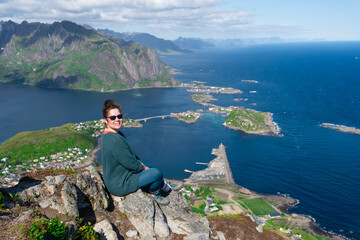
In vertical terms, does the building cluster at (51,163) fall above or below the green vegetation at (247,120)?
below

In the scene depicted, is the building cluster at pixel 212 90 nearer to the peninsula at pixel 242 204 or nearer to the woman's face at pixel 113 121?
the peninsula at pixel 242 204

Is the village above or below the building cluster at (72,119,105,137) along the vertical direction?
below

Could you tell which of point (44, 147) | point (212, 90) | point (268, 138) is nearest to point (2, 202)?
point (44, 147)

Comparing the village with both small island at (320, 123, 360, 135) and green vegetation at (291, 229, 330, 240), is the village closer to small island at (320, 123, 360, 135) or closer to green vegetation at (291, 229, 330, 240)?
green vegetation at (291, 229, 330, 240)

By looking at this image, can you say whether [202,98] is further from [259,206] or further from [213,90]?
[259,206]

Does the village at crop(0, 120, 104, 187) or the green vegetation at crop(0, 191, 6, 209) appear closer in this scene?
the green vegetation at crop(0, 191, 6, 209)

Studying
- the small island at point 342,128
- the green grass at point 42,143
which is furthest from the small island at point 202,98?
the green grass at point 42,143

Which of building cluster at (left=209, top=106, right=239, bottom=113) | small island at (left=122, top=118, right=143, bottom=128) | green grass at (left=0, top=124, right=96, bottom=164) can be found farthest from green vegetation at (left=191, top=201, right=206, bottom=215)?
building cluster at (left=209, top=106, right=239, bottom=113)
